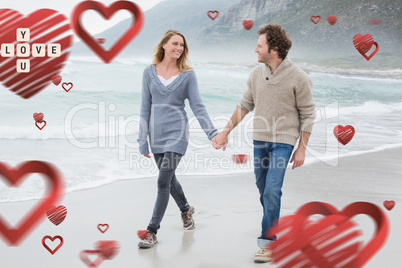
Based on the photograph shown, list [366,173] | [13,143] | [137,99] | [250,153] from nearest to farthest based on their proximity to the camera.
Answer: [366,173], [250,153], [13,143], [137,99]

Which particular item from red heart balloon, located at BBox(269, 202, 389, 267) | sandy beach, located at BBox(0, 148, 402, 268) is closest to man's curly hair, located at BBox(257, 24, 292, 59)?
sandy beach, located at BBox(0, 148, 402, 268)

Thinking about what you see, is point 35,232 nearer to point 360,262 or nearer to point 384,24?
point 360,262

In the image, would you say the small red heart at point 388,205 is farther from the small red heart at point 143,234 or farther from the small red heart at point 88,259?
the small red heart at point 88,259

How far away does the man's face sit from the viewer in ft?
11.1

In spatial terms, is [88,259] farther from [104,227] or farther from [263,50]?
[263,50]

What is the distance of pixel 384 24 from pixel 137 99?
154 feet

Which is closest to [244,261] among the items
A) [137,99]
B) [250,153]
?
[250,153]

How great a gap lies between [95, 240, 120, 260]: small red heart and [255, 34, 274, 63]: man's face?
65.4 inches

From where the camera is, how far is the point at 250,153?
7.87 metres

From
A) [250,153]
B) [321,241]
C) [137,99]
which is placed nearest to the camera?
[321,241]

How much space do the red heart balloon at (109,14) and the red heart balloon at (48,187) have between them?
2.51ft

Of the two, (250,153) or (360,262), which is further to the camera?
(250,153)

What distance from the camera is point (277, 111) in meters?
3.44

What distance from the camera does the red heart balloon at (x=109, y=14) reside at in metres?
2.59
